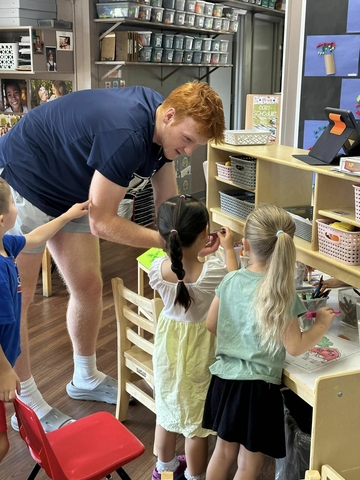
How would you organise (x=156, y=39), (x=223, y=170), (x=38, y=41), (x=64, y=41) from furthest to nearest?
(x=156, y=39)
(x=64, y=41)
(x=38, y=41)
(x=223, y=170)

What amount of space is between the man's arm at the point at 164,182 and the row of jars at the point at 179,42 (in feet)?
8.45

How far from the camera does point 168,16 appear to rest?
470 cm

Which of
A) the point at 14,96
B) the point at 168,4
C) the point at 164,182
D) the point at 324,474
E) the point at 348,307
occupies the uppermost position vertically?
the point at 168,4

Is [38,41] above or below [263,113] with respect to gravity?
above

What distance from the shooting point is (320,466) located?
57.2 inches

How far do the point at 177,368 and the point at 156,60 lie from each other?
3430 mm

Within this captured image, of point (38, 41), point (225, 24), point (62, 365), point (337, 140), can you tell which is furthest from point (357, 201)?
point (225, 24)

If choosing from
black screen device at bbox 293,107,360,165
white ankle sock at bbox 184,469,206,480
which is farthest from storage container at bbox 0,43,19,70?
white ankle sock at bbox 184,469,206,480

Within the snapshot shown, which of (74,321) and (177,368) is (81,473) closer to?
(177,368)

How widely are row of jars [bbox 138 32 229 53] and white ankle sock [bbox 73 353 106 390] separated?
281 cm

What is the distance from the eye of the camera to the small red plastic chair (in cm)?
142

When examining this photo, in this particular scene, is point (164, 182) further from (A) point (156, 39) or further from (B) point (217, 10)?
(B) point (217, 10)

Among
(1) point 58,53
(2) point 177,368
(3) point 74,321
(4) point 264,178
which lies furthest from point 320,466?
(1) point 58,53

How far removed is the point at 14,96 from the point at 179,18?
1.57m
